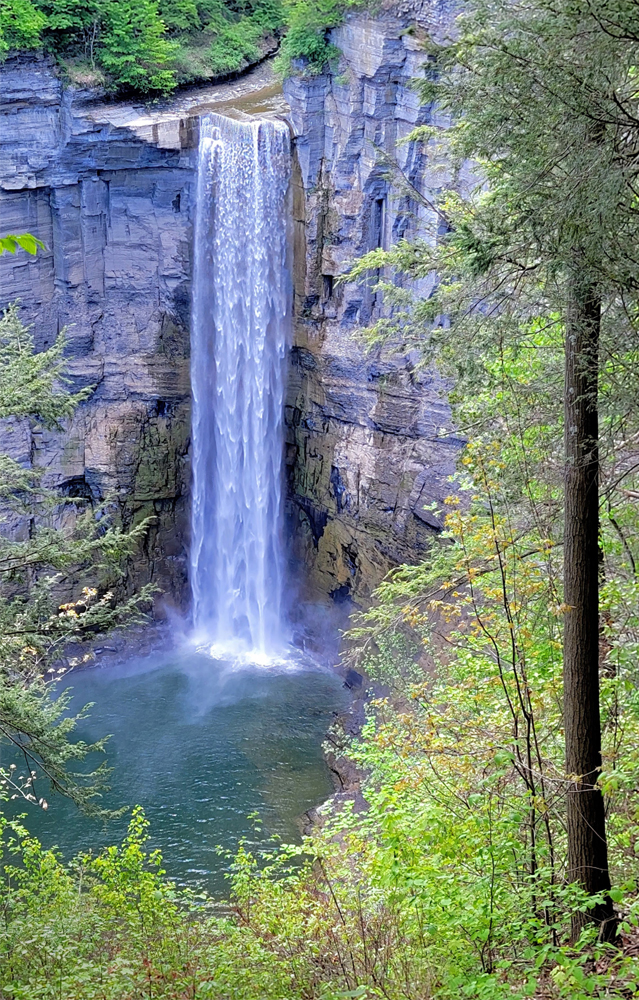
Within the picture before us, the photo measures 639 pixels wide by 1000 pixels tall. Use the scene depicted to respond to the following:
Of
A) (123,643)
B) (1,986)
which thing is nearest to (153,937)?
(1,986)

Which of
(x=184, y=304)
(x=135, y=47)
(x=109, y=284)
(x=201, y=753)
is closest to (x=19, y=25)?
(x=135, y=47)

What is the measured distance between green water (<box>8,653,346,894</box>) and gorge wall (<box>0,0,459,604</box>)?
325 cm

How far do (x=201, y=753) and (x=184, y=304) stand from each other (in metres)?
11.9

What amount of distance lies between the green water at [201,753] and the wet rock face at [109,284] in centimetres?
414

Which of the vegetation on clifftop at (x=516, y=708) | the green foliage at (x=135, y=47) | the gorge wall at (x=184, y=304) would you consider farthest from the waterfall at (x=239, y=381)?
the vegetation on clifftop at (x=516, y=708)

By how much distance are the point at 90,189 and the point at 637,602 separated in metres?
20.1

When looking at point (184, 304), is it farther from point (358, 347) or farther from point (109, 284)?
point (358, 347)


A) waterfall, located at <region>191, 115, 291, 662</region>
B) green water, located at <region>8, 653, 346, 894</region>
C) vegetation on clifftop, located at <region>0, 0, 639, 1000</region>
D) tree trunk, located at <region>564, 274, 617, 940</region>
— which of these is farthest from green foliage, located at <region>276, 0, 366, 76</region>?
tree trunk, located at <region>564, 274, 617, 940</region>

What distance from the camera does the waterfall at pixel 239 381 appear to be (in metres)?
23.4

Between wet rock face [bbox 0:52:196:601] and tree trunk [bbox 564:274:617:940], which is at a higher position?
wet rock face [bbox 0:52:196:601]

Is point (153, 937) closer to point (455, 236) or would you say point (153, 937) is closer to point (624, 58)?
point (455, 236)

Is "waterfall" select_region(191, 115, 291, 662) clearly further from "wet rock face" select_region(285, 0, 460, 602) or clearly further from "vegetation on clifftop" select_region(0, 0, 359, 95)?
"vegetation on clifftop" select_region(0, 0, 359, 95)

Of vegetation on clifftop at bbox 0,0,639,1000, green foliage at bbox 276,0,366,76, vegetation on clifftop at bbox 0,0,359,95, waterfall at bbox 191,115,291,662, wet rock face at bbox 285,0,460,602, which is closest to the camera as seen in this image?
vegetation on clifftop at bbox 0,0,639,1000

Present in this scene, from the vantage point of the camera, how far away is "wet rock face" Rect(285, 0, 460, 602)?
20422 millimetres
